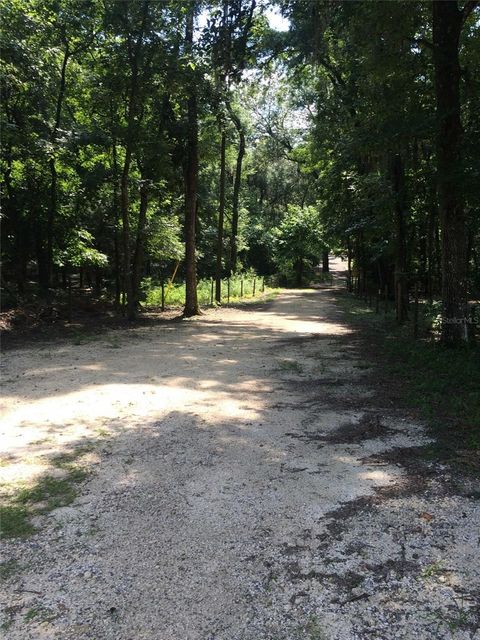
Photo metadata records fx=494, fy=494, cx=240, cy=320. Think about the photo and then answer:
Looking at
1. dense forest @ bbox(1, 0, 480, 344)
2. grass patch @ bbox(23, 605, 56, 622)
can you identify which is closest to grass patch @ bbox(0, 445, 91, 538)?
grass patch @ bbox(23, 605, 56, 622)

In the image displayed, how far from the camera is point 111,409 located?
20.3ft

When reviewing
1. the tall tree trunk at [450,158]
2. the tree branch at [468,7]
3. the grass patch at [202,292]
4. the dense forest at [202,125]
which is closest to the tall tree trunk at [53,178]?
the dense forest at [202,125]

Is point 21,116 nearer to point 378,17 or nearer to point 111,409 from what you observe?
point 378,17

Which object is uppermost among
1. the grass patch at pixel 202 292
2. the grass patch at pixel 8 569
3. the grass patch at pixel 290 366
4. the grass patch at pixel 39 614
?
the grass patch at pixel 202 292

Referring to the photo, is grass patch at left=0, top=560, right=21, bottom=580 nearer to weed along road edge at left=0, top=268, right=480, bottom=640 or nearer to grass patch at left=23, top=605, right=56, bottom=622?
weed along road edge at left=0, top=268, right=480, bottom=640

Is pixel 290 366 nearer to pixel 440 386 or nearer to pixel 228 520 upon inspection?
pixel 440 386

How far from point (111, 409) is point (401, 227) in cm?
967

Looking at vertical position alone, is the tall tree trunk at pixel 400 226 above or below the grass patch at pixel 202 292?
above

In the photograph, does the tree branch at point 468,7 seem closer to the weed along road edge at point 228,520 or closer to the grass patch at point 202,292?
the weed along road edge at point 228,520

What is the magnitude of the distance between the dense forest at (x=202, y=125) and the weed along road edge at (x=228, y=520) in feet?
16.7

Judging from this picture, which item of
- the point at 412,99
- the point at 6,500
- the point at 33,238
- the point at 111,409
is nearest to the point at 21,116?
the point at 33,238

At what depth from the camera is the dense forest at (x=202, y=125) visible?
9031 mm

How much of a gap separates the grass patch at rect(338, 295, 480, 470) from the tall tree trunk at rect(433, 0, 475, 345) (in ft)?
2.27

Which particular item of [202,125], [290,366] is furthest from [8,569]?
[202,125]
